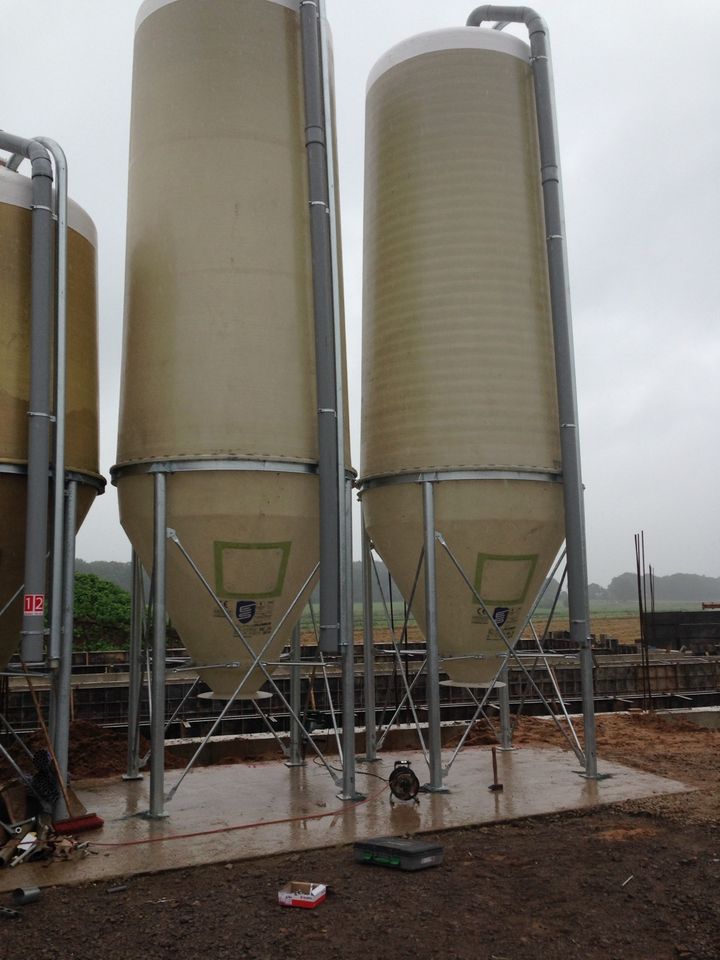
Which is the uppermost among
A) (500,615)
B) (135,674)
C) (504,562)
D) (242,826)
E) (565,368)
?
(565,368)

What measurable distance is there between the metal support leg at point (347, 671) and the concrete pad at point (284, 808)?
0.30 meters

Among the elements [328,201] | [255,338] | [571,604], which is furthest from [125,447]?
[571,604]

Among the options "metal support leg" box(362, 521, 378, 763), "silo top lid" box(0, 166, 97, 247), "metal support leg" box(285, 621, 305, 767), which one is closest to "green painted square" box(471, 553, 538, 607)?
"metal support leg" box(362, 521, 378, 763)

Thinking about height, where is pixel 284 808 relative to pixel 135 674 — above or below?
below

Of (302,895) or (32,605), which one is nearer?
(302,895)

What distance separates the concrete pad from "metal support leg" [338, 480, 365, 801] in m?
0.30

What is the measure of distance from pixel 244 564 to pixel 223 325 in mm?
3279

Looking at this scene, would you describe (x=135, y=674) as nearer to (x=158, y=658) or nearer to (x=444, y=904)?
(x=158, y=658)

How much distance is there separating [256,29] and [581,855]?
11.7 meters

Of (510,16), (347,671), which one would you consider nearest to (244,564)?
(347,671)

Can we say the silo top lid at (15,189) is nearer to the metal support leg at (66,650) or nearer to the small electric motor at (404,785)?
the metal support leg at (66,650)

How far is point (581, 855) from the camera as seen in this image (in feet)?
30.9

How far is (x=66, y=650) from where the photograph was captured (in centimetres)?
1101

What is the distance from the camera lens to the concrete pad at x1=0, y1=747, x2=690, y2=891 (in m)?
9.44
